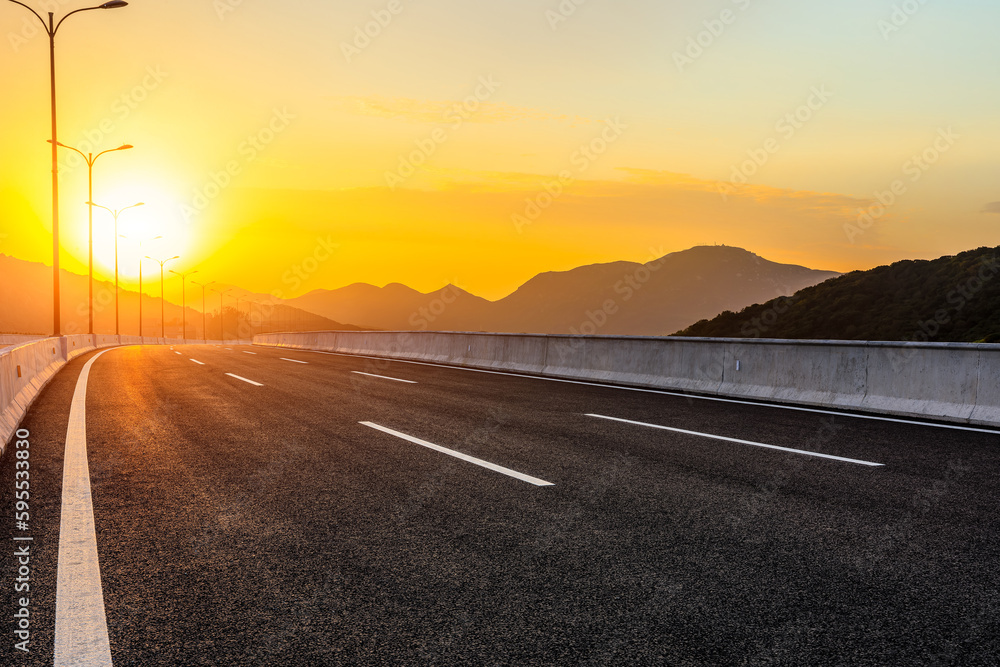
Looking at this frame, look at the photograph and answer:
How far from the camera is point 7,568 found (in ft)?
12.0

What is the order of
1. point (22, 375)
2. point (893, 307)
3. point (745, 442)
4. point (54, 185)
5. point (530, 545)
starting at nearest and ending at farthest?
point (530, 545)
point (745, 442)
point (22, 375)
point (54, 185)
point (893, 307)

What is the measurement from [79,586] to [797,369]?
988 centimetres

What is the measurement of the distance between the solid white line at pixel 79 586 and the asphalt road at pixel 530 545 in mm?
51

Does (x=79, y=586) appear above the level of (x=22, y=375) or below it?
below

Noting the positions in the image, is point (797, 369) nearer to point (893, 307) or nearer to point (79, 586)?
point (79, 586)

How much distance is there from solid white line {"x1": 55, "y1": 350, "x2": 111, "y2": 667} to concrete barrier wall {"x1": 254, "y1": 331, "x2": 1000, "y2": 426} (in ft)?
29.8

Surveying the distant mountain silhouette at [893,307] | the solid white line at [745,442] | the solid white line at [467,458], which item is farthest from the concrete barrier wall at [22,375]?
the distant mountain silhouette at [893,307]

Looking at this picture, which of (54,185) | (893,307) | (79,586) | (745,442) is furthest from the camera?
(893,307)

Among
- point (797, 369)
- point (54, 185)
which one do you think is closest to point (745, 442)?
point (797, 369)

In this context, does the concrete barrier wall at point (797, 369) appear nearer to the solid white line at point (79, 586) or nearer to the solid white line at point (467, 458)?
the solid white line at point (467, 458)

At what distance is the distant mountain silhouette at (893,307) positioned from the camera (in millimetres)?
60688

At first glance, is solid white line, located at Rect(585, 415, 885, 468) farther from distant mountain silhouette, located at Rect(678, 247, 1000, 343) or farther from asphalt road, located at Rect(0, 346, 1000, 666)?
distant mountain silhouette, located at Rect(678, 247, 1000, 343)

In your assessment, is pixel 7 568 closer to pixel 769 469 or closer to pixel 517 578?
pixel 517 578

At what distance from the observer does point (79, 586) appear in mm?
3406
